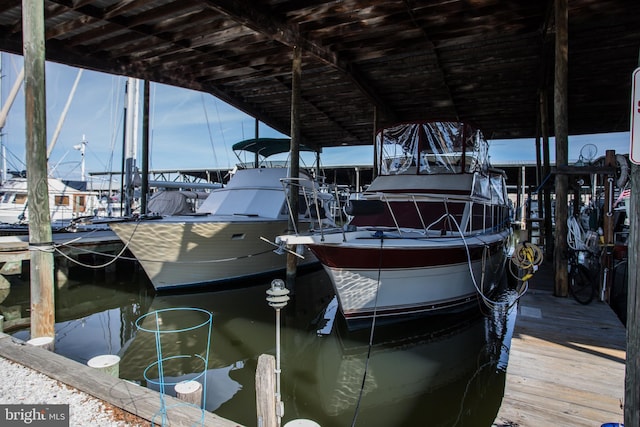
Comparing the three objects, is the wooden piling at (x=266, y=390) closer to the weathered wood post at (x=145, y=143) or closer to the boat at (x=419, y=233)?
the boat at (x=419, y=233)

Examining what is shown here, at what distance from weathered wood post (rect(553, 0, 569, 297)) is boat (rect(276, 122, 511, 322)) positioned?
1.35m

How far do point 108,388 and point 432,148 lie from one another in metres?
7.03

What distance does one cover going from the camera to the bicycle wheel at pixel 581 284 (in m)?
5.41

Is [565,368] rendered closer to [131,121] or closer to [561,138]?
[561,138]

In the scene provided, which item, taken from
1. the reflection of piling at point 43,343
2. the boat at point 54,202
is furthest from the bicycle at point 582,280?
the boat at point 54,202

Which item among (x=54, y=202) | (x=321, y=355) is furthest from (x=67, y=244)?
(x=54, y=202)

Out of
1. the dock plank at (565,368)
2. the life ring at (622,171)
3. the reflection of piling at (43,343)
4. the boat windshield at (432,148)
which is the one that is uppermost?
the boat windshield at (432,148)

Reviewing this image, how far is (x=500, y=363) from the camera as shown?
549 centimetres

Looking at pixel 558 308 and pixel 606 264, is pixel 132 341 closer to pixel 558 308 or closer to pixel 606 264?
pixel 558 308

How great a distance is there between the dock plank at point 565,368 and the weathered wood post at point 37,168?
5.02 m

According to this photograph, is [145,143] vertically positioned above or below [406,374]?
above

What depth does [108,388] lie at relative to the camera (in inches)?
123

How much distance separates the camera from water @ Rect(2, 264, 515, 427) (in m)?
4.32

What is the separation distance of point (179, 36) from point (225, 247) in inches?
193
